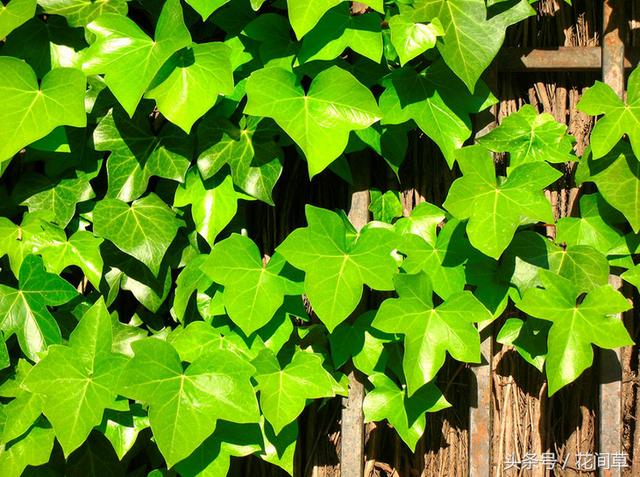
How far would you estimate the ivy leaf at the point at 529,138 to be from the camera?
149 cm

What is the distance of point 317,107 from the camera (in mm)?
1354

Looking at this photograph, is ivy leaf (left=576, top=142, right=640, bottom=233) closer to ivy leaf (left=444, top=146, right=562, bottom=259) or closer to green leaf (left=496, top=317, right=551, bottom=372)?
ivy leaf (left=444, top=146, right=562, bottom=259)

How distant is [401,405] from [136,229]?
25.9 inches

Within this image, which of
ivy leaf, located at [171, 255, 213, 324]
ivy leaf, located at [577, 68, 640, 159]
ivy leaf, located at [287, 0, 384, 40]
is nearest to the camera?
ivy leaf, located at [287, 0, 384, 40]

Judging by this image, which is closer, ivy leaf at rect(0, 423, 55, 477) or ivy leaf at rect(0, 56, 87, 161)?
ivy leaf at rect(0, 56, 87, 161)

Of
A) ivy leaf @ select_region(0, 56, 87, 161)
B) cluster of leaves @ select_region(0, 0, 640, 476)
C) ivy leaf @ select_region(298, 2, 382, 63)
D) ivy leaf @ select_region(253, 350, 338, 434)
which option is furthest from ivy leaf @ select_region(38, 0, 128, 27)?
ivy leaf @ select_region(253, 350, 338, 434)

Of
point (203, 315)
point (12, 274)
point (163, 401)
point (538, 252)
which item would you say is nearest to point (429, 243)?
point (538, 252)

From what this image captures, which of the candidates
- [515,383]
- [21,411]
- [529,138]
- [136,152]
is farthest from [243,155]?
[515,383]

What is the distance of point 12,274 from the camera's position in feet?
5.21

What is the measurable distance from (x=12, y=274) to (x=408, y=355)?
869 mm

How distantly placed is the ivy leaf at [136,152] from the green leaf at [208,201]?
3 centimetres

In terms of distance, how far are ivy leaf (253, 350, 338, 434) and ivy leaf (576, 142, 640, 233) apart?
661 mm

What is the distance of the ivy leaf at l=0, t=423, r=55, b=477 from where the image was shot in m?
1.50

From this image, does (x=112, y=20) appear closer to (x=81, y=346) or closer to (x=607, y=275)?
(x=81, y=346)
